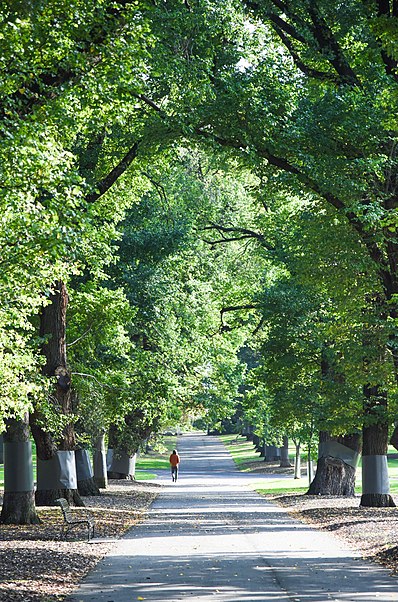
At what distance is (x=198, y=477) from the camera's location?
56.1 m

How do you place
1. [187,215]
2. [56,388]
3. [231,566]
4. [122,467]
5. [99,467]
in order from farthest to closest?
[122,467] < [99,467] < [187,215] < [56,388] < [231,566]

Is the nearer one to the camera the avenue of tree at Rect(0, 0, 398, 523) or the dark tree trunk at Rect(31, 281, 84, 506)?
the avenue of tree at Rect(0, 0, 398, 523)

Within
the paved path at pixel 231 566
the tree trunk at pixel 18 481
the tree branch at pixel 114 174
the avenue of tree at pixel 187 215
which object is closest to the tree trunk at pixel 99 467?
the avenue of tree at pixel 187 215

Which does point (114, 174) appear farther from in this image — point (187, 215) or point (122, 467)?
point (122, 467)

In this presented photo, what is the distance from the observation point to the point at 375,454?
28281 mm

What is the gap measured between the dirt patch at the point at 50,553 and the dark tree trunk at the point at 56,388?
76cm

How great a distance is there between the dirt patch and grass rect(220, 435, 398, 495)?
16184 millimetres

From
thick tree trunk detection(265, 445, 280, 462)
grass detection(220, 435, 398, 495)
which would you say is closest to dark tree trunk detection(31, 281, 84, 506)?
grass detection(220, 435, 398, 495)

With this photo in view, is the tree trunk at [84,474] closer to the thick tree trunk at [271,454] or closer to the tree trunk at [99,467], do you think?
the tree trunk at [99,467]

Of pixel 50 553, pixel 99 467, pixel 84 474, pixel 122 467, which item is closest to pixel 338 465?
pixel 84 474

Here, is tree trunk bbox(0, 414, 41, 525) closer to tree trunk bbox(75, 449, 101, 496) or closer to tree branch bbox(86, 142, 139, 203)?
tree branch bbox(86, 142, 139, 203)

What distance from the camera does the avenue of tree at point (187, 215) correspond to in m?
14.2

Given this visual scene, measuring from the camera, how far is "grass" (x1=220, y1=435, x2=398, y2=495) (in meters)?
42.3

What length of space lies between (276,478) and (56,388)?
29.3 meters
